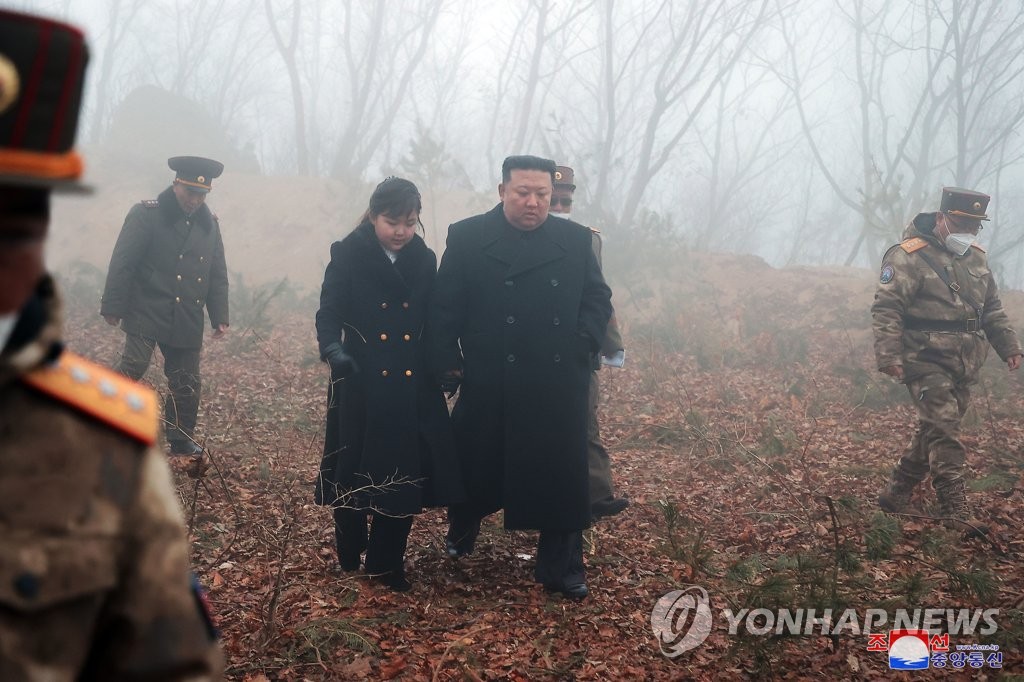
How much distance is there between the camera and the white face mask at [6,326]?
107cm

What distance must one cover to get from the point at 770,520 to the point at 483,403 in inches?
113

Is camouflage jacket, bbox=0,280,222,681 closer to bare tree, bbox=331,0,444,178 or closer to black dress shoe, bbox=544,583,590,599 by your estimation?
black dress shoe, bbox=544,583,590,599

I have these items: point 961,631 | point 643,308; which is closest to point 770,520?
point 961,631

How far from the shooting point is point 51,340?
112 centimetres

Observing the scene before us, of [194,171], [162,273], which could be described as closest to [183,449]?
Result: [162,273]

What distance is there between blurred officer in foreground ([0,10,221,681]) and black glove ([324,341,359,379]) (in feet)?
11.2

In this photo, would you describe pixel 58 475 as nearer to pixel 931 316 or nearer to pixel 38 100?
pixel 38 100

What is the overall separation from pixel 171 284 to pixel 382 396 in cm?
353

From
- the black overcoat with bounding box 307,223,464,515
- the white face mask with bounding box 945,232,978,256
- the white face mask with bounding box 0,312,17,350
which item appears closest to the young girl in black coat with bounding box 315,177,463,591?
the black overcoat with bounding box 307,223,464,515

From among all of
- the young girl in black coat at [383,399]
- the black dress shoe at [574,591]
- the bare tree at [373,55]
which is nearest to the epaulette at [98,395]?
the young girl in black coat at [383,399]

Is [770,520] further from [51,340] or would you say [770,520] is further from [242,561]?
[51,340]

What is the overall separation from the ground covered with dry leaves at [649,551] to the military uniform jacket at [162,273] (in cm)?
89

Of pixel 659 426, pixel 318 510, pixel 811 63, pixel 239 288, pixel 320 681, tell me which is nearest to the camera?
pixel 320 681

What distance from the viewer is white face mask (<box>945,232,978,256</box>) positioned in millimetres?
6480
